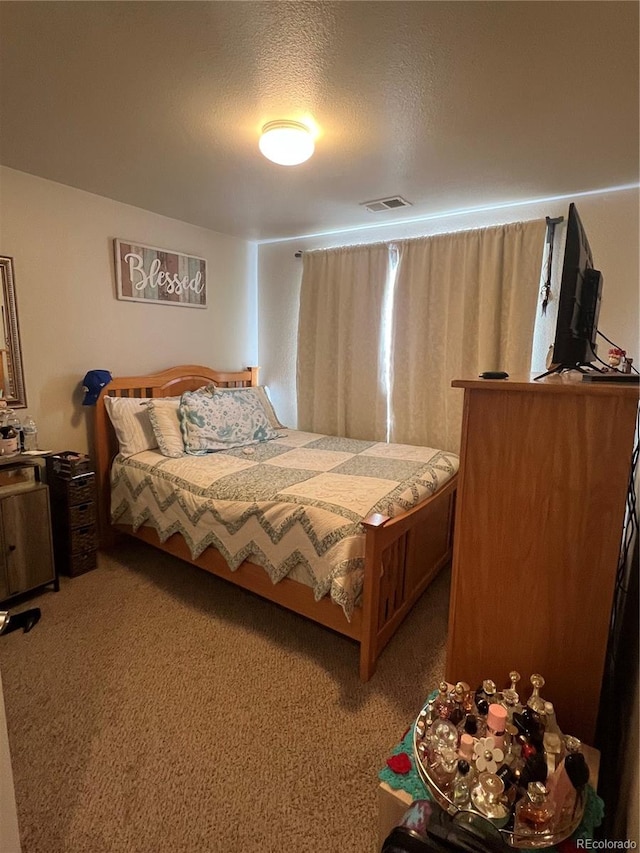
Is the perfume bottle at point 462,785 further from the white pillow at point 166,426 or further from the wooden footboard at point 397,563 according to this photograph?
the white pillow at point 166,426

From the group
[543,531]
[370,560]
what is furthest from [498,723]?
[370,560]

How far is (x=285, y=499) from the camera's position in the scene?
82.4 inches

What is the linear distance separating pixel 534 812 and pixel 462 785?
140 millimetres

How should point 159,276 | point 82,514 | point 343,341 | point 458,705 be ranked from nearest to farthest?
point 458,705
point 82,514
point 159,276
point 343,341

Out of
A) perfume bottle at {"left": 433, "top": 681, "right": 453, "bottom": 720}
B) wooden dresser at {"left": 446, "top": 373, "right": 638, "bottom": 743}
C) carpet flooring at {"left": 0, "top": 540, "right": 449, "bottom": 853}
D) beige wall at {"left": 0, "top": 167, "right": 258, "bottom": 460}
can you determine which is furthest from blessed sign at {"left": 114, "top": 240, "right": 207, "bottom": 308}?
perfume bottle at {"left": 433, "top": 681, "right": 453, "bottom": 720}

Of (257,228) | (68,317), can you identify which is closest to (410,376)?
(257,228)

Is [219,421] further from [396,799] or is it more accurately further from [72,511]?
[396,799]

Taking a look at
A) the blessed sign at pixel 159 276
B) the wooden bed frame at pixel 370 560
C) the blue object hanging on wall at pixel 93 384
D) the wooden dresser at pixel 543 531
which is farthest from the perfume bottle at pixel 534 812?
the blessed sign at pixel 159 276

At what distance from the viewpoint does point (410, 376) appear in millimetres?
3350

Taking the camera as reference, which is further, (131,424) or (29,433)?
(131,424)

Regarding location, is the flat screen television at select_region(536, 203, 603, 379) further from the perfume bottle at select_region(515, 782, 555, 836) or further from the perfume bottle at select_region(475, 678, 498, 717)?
the perfume bottle at select_region(515, 782, 555, 836)

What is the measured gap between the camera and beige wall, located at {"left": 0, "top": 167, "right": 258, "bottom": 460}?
8.46 feet

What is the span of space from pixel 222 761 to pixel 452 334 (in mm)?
2783

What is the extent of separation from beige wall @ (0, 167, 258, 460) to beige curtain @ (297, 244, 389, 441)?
3.15 ft
